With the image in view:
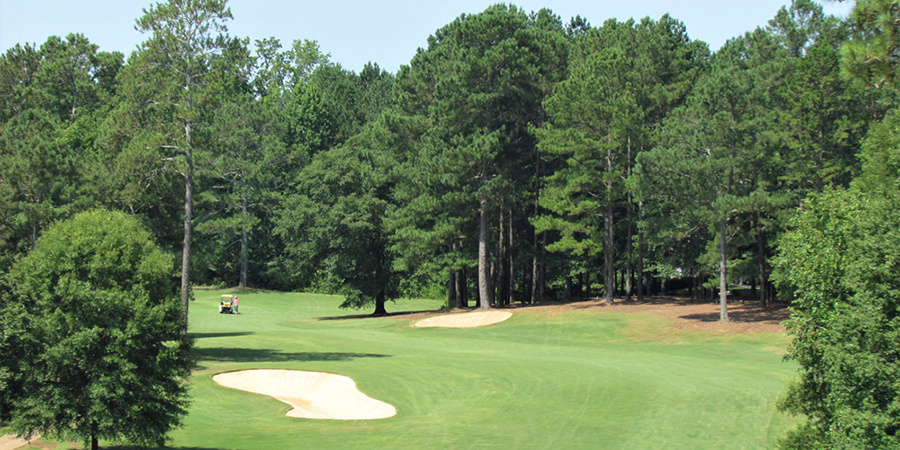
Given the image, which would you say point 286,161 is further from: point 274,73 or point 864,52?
point 864,52

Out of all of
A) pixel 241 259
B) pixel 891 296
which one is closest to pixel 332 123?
pixel 241 259

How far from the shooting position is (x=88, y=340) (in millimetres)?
14172

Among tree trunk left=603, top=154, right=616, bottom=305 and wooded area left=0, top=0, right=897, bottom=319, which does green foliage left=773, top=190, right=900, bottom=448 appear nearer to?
wooded area left=0, top=0, right=897, bottom=319

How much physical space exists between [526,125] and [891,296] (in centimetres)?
4146

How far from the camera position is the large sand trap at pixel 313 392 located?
21.9 m

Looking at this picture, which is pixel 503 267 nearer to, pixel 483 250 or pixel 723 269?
pixel 483 250

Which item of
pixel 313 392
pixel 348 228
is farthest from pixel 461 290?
pixel 313 392

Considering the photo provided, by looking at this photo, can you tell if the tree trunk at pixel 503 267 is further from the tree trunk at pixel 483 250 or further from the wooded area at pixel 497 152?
the tree trunk at pixel 483 250

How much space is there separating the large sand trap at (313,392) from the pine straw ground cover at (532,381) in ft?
1.69

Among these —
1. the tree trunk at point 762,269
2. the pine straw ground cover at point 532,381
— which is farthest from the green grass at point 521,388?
the tree trunk at point 762,269

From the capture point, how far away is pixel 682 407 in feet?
70.4

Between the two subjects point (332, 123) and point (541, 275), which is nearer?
point (541, 275)

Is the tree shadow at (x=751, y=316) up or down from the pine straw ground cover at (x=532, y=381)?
up

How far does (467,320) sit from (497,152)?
34.1ft
